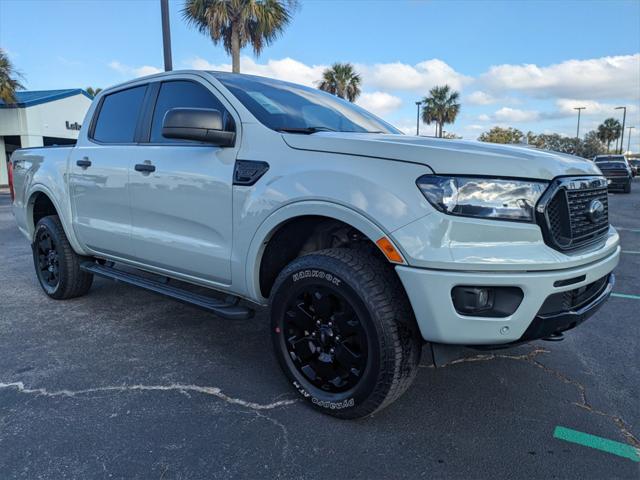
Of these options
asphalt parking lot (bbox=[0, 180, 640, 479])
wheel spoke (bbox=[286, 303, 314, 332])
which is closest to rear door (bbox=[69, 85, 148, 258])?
asphalt parking lot (bbox=[0, 180, 640, 479])

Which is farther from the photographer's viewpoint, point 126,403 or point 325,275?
point 126,403

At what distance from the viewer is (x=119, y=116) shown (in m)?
4.07

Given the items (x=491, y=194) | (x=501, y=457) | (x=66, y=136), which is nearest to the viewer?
(x=491, y=194)

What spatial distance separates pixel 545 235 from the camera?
2137 millimetres

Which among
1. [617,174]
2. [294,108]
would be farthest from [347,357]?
[617,174]

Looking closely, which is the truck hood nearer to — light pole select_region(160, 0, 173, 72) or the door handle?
the door handle

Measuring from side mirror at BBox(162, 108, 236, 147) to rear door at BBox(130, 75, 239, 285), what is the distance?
159 millimetres

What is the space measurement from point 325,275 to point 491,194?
88 centimetres

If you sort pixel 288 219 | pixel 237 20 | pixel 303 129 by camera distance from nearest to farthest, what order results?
1. pixel 288 219
2. pixel 303 129
3. pixel 237 20

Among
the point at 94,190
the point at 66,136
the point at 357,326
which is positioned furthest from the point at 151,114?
the point at 66,136

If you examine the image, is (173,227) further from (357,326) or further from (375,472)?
(375,472)

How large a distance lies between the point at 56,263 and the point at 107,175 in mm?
1422

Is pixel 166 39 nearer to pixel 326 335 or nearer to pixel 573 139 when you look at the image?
pixel 326 335

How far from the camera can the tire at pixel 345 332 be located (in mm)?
2303
